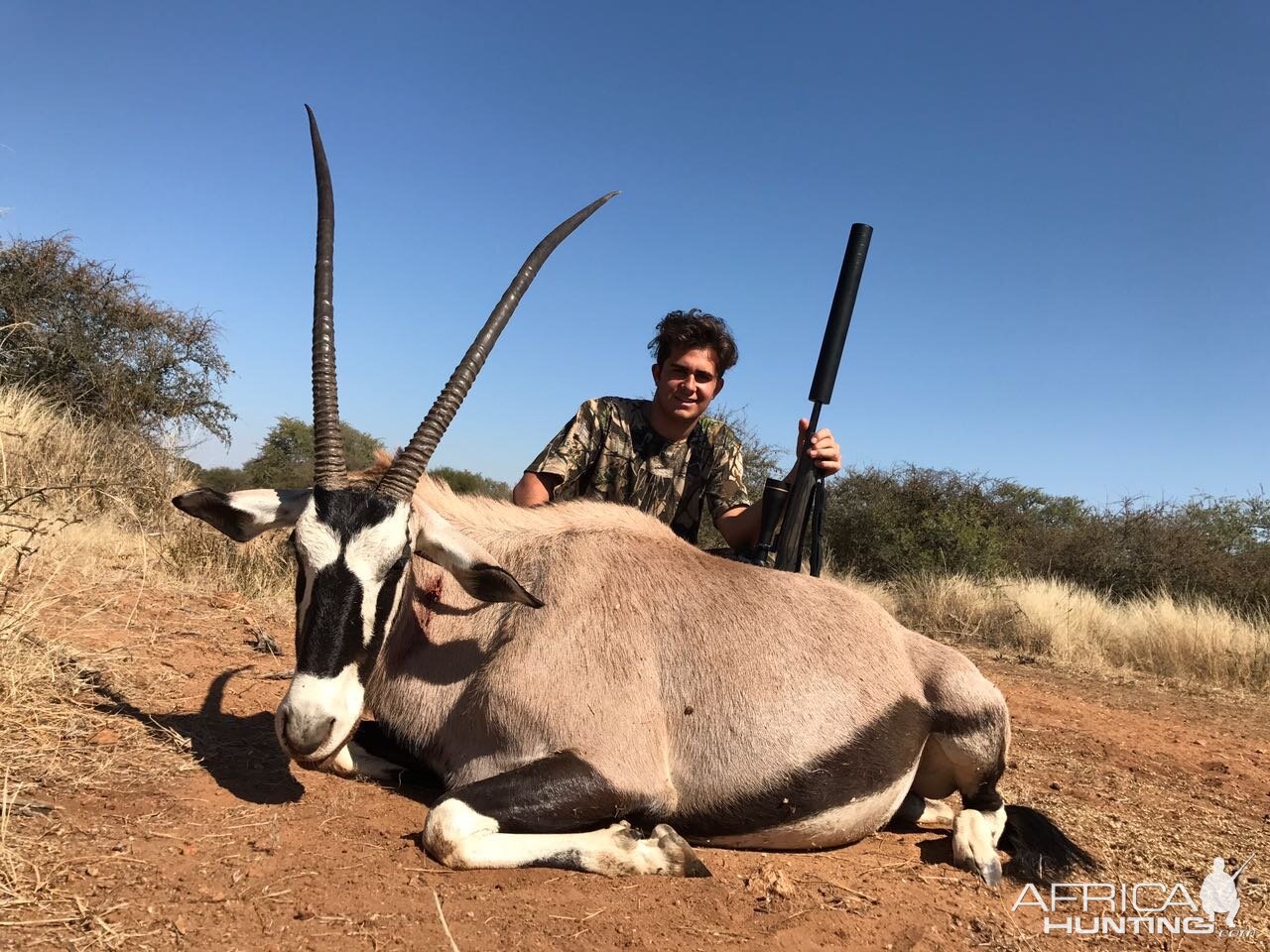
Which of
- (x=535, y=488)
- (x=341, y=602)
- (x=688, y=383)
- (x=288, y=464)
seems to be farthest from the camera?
(x=288, y=464)

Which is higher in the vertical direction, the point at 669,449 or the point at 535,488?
the point at 669,449

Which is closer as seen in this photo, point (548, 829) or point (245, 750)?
point (548, 829)

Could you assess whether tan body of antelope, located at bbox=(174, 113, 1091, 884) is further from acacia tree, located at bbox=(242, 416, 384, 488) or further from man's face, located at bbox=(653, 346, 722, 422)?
acacia tree, located at bbox=(242, 416, 384, 488)

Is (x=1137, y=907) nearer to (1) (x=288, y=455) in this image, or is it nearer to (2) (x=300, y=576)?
(2) (x=300, y=576)

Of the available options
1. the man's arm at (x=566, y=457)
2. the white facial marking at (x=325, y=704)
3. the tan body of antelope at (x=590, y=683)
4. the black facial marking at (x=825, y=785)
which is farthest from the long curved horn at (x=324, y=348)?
the man's arm at (x=566, y=457)

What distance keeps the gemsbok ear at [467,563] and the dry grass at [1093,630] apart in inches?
380

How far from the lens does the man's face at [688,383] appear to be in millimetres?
5898

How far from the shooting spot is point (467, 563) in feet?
11.2

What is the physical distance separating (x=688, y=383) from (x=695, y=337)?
0.35 metres

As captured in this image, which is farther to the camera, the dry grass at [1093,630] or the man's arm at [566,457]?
the dry grass at [1093,630]

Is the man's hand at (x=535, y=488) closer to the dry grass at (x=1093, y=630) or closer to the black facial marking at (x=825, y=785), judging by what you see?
→ the black facial marking at (x=825, y=785)

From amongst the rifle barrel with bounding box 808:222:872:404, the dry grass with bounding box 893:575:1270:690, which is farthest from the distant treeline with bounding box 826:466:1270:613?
the rifle barrel with bounding box 808:222:872:404

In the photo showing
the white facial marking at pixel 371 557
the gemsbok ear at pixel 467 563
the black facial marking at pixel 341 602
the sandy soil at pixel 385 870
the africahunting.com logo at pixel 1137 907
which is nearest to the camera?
the sandy soil at pixel 385 870

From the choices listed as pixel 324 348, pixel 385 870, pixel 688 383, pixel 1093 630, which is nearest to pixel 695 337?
pixel 688 383
